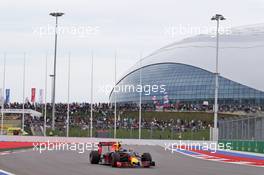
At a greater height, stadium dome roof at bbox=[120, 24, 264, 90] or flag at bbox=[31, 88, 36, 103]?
stadium dome roof at bbox=[120, 24, 264, 90]

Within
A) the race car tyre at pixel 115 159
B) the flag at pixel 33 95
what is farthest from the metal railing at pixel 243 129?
the flag at pixel 33 95

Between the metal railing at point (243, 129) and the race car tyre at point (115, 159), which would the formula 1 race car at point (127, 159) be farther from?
the metal railing at point (243, 129)

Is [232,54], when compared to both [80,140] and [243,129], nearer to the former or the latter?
[80,140]

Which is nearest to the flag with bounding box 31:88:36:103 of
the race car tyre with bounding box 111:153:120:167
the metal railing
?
the metal railing

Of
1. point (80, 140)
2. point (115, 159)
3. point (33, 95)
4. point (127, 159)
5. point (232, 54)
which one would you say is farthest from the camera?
point (232, 54)

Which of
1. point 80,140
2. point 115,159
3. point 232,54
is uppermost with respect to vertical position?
point 232,54

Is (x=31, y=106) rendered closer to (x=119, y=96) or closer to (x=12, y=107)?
(x=12, y=107)

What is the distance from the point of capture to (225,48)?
9588 centimetres

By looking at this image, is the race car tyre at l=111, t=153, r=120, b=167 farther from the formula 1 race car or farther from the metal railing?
the metal railing

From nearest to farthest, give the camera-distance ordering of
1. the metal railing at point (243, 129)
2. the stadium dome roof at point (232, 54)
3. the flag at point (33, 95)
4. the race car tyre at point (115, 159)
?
the race car tyre at point (115, 159) < the metal railing at point (243, 129) < the flag at point (33, 95) < the stadium dome roof at point (232, 54)

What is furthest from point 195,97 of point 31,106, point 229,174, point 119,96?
point 229,174

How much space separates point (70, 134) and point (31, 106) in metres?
17.7

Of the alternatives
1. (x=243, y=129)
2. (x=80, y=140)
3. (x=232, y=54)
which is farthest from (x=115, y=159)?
(x=232, y=54)

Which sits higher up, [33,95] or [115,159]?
[33,95]
